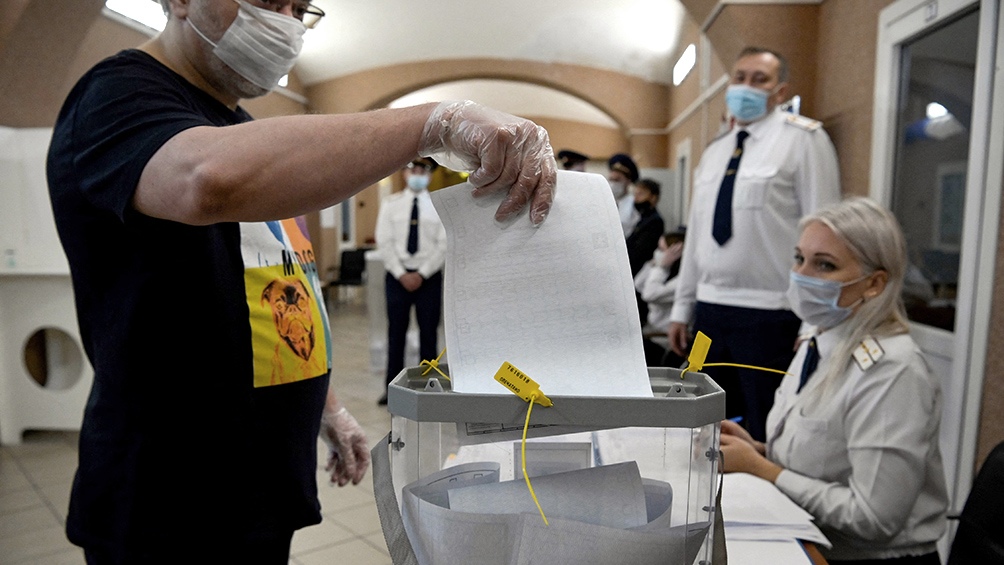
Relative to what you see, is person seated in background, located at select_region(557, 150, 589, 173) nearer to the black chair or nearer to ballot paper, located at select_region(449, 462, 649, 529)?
the black chair

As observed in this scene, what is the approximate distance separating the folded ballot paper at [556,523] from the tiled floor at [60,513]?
101 centimetres

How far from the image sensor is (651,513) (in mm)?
613

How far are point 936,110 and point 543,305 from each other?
2295mm

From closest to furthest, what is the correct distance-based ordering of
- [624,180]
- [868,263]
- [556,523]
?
[556,523] → [868,263] → [624,180]

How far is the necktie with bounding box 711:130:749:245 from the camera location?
8.14 ft

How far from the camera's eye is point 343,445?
4.17 ft

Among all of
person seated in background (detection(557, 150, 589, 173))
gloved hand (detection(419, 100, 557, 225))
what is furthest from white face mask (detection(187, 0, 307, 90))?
person seated in background (detection(557, 150, 589, 173))

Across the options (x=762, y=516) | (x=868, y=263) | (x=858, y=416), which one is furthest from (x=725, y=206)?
(x=762, y=516)

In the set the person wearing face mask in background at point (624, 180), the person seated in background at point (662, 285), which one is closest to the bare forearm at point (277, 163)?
the person seated in background at point (662, 285)

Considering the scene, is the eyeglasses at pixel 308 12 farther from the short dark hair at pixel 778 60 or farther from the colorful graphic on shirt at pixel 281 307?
the short dark hair at pixel 778 60

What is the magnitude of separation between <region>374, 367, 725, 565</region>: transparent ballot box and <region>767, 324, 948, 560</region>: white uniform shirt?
31.3 inches

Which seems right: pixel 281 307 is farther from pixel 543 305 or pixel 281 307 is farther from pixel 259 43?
pixel 543 305

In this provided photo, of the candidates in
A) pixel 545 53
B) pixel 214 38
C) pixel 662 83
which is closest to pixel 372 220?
pixel 545 53

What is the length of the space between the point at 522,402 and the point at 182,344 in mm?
539
